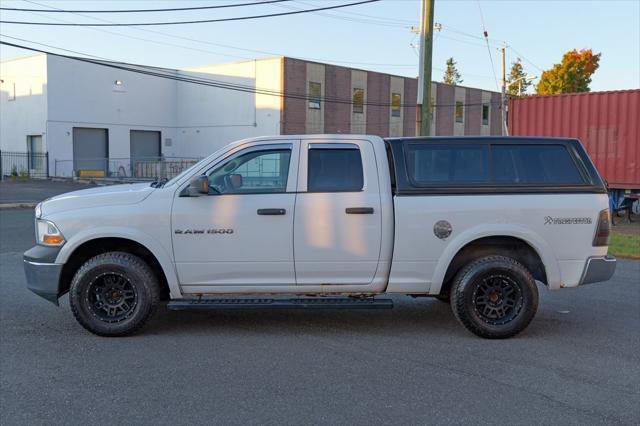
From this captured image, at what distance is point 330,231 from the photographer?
632 cm

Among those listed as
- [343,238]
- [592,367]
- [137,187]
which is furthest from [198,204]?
[592,367]

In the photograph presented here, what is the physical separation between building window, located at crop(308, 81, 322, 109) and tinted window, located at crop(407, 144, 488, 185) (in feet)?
125

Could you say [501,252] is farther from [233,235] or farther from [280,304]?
[233,235]

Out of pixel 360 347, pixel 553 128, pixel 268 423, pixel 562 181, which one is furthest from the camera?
pixel 553 128

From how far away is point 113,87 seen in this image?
43.7m

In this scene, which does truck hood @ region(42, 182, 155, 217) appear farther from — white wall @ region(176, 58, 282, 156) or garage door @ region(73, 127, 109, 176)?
garage door @ region(73, 127, 109, 176)

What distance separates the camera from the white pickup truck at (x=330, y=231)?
20.7ft

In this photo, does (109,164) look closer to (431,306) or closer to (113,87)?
(113,87)

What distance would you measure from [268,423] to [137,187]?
3.34 m

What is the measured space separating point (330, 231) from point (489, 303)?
1.76 metres

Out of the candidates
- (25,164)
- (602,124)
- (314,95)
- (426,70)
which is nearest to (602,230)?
(426,70)

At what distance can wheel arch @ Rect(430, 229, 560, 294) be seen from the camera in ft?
20.9

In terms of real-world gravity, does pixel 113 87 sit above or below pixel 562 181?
above

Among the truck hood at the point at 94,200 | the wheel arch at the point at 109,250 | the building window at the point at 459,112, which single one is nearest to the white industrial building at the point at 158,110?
the building window at the point at 459,112
